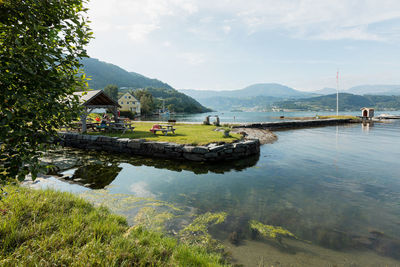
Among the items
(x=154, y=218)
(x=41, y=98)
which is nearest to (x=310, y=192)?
(x=154, y=218)

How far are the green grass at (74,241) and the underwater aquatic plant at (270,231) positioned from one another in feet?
5.52

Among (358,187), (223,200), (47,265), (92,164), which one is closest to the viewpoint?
(47,265)

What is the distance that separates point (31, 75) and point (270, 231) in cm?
600

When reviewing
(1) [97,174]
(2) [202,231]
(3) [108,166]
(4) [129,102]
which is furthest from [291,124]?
(4) [129,102]

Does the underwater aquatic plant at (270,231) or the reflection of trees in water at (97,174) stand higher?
the reflection of trees in water at (97,174)

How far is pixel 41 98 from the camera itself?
7.99 feet

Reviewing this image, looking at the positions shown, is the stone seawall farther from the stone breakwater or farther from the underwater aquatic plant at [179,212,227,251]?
the underwater aquatic plant at [179,212,227,251]

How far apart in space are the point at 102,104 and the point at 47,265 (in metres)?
19.9

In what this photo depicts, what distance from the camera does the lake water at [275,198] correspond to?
4.32 meters

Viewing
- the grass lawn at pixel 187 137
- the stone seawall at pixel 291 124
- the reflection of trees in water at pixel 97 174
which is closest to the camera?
the reflection of trees in water at pixel 97 174

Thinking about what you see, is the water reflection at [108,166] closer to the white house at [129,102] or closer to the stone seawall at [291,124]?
the stone seawall at [291,124]

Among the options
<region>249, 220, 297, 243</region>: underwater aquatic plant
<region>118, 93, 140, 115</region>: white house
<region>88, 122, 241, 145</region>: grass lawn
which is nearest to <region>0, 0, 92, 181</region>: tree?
<region>249, 220, 297, 243</region>: underwater aquatic plant

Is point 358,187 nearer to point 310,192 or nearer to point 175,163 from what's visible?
point 310,192

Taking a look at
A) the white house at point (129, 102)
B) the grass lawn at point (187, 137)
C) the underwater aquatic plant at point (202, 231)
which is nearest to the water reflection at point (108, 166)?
the grass lawn at point (187, 137)
